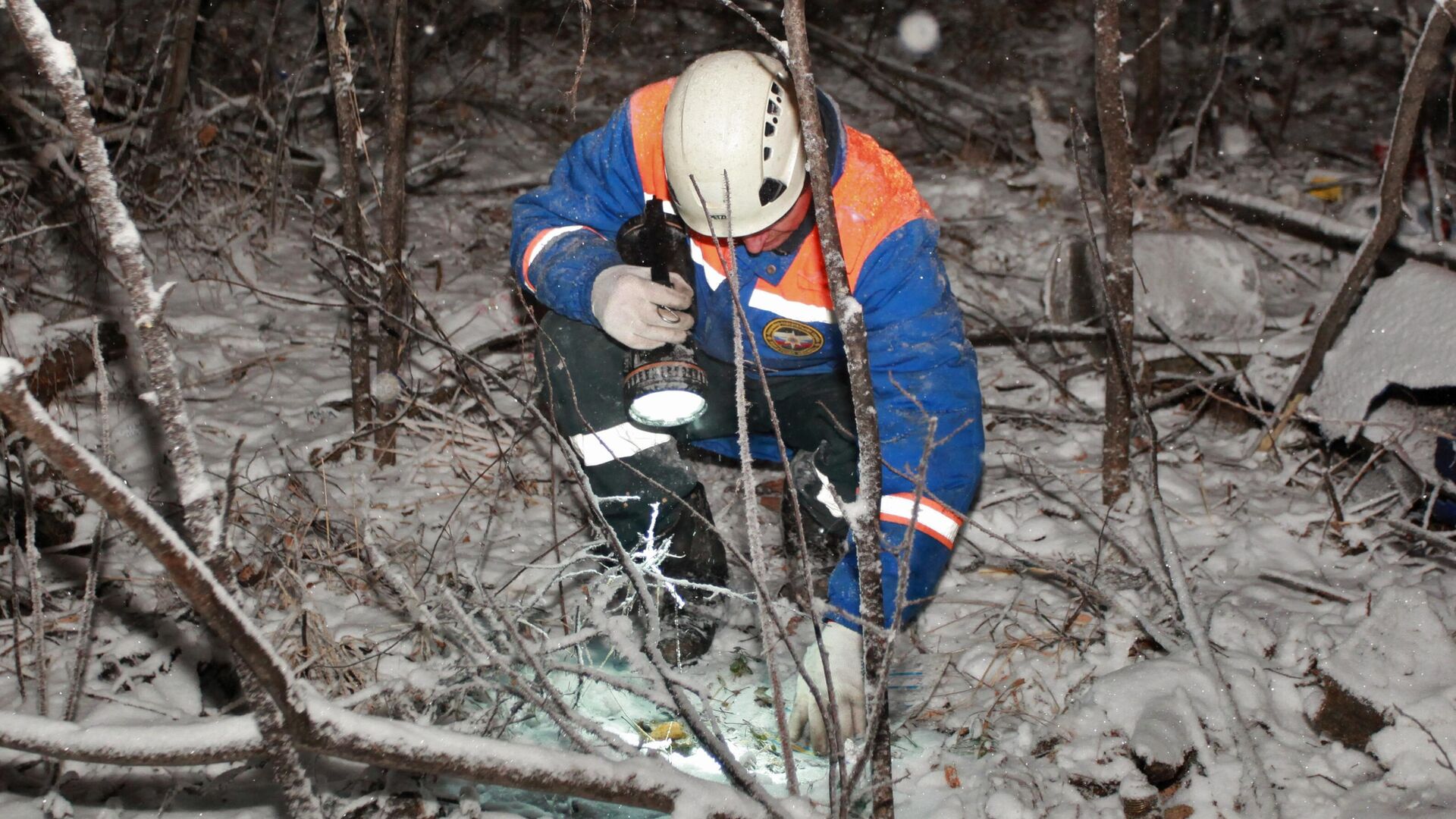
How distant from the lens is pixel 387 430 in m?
2.97

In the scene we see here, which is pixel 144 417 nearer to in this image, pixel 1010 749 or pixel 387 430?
pixel 387 430

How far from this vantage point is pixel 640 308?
2.29 metres

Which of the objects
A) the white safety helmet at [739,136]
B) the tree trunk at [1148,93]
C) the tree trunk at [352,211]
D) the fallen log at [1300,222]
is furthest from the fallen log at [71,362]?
the tree trunk at [1148,93]

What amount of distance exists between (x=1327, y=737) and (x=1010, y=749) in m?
0.63

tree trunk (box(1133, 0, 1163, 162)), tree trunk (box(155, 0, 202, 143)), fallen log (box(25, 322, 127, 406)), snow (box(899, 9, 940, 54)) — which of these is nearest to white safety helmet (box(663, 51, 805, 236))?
fallen log (box(25, 322, 127, 406))

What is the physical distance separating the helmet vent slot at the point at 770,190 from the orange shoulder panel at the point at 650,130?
37cm

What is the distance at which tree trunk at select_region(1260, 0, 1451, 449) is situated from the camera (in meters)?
2.26

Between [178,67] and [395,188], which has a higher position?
[178,67]

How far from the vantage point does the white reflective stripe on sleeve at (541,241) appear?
2527 mm

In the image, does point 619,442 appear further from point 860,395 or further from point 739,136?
point 860,395

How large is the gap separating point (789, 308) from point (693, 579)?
730 millimetres

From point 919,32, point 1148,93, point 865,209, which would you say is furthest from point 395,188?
point 919,32

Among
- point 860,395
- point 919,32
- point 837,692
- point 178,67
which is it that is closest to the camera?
point 860,395

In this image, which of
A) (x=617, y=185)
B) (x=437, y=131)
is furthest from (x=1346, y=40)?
(x=617, y=185)
